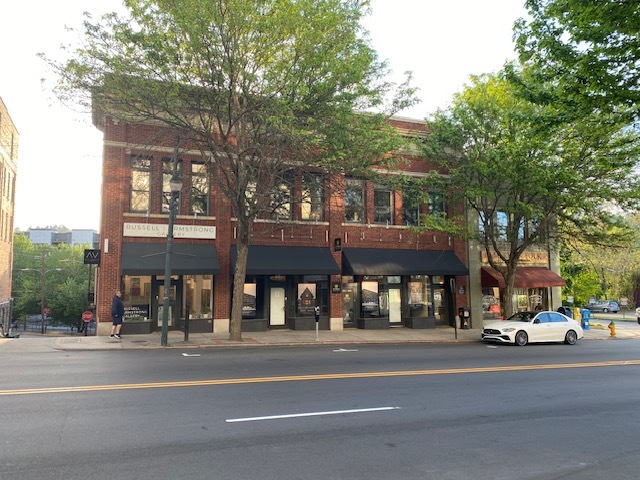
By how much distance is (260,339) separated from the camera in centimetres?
1789

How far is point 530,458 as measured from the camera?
5547 mm

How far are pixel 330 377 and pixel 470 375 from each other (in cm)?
341

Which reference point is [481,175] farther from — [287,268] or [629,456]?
[629,456]

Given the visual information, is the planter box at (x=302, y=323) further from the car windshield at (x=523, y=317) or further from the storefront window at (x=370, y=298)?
the car windshield at (x=523, y=317)

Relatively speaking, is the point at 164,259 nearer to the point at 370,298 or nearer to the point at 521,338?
the point at 370,298

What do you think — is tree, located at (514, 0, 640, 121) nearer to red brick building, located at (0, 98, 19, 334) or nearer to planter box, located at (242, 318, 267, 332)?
planter box, located at (242, 318, 267, 332)

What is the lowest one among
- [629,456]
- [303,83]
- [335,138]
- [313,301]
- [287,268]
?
[629,456]

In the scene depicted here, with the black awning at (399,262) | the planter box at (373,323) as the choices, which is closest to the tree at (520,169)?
the black awning at (399,262)

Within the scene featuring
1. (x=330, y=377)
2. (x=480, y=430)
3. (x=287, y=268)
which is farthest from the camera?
(x=287, y=268)

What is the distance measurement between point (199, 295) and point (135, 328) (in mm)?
2809

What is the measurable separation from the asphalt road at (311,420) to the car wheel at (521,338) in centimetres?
604

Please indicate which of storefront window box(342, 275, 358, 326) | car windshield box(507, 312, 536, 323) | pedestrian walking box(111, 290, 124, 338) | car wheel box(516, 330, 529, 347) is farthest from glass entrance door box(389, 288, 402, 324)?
pedestrian walking box(111, 290, 124, 338)

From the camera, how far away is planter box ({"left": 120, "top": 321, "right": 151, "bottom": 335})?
60.6 ft

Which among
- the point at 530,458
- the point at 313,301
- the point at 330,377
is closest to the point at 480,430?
the point at 530,458
